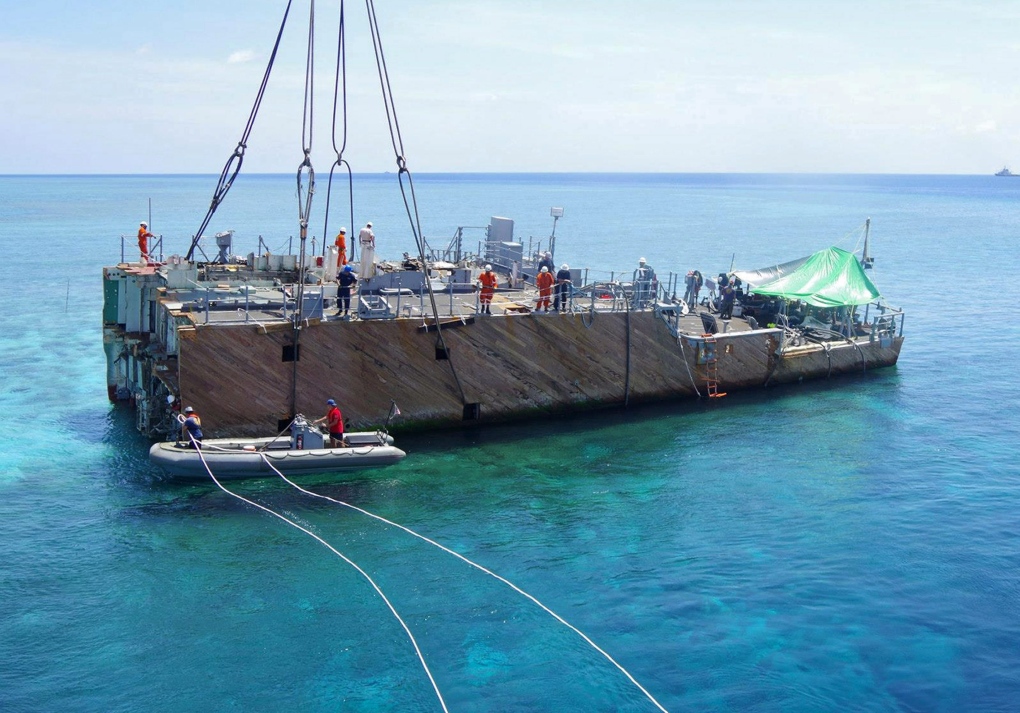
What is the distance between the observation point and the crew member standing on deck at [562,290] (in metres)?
31.2

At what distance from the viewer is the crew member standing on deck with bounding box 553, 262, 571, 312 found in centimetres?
3119

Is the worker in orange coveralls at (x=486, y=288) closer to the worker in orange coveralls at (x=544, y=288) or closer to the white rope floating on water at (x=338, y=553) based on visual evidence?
the worker in orange coveralls at (x=544, y=288)

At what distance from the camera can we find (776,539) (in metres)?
23.2

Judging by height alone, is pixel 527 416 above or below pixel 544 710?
above

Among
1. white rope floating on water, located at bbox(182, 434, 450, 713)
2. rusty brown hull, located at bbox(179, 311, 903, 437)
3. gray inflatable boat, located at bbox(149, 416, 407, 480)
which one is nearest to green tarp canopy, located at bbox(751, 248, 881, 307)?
rusty brown hull, located at bbox(179, 311, 903, 437)

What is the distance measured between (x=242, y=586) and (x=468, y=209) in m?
158

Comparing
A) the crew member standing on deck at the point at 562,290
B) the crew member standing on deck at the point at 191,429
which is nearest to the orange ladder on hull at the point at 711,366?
the crew member standing on deck at the point at 562,290

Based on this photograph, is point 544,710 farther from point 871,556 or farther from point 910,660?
point 871,556

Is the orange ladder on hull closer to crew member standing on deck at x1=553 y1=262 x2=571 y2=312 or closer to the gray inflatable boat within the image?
crew member standing on deck at x1=553 y1=262 x2=571 y2=312

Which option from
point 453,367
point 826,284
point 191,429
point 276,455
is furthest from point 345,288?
point 826,284

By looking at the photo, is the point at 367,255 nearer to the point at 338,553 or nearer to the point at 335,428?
the point at 335,428

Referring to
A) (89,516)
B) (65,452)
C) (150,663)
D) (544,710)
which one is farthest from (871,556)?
(65,452)

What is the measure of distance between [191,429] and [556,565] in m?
10.3

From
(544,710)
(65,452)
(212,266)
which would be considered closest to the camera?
(544,710)
